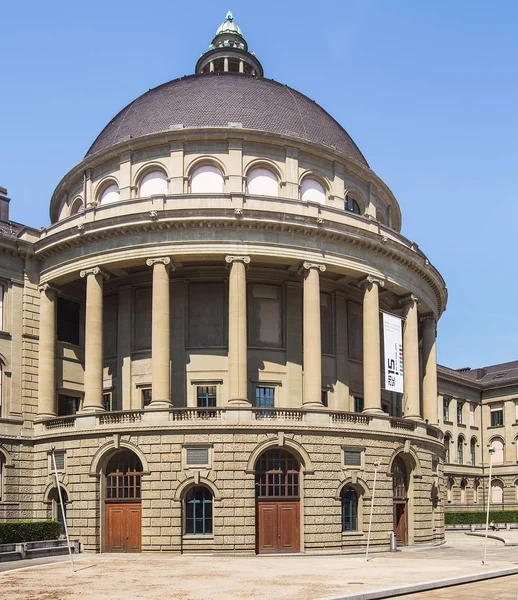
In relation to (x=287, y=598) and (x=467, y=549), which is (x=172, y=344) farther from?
(x=287, y=598)

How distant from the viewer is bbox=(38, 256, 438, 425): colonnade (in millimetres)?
48719

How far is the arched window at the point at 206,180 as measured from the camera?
55.8 meters

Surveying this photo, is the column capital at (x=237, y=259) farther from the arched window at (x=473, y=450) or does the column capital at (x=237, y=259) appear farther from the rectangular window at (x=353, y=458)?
the arched window at (x=473, y=450)

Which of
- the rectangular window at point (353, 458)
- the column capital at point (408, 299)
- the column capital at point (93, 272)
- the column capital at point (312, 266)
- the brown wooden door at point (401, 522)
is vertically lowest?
the brown wooden door at point (401, 522)

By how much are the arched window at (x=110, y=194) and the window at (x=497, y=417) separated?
6571cm

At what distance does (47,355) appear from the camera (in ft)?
175

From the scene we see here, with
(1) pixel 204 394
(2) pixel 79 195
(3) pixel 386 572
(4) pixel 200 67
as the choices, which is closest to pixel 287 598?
(3) pixel 386 572

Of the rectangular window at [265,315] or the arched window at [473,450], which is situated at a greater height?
the rectangular window at [265,315]

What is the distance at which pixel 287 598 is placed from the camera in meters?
26.0

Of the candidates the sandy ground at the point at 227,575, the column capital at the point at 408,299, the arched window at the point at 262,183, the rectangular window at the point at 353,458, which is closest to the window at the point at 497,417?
the column capital at the point at 408,299

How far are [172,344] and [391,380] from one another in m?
14.3

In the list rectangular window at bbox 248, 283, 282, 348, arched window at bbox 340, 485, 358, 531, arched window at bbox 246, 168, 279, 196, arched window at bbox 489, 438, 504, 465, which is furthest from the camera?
arched window at bbox 489, 438, 504, 465

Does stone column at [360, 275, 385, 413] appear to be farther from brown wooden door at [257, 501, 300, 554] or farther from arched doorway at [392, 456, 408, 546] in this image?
brown wooden door at [257, 501, 300, 554]

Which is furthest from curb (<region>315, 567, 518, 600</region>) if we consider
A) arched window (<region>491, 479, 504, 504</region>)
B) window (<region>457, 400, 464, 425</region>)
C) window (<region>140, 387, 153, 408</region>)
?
arched window (<region>491, 479, 504, 504</region>)
